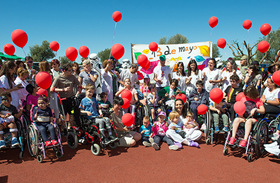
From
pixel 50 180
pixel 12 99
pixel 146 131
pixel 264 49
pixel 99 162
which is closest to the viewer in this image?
pixel 50 180

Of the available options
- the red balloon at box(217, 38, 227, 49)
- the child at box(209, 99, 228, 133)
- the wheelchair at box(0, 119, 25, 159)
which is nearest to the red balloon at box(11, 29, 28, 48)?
the wheelchair at box(0, 119, 25, 159)

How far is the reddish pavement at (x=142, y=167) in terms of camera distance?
266 cm

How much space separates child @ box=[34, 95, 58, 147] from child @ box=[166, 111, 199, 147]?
2.22 m

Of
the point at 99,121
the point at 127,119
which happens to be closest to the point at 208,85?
the point at 127,119

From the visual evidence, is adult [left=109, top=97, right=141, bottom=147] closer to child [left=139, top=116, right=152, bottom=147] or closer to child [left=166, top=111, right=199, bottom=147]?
child [left=139, top=116, right=152, bottom=147]

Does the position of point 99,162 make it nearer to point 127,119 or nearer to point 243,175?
point 127,119

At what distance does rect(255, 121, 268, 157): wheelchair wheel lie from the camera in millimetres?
3051

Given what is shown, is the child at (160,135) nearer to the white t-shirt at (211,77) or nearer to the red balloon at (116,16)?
the white t-shirt at (211,77)

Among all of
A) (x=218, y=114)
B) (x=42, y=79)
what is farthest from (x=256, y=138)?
(x=42, y=79)

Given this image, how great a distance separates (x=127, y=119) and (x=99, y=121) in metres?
0.54

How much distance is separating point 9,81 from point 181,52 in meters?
8.01

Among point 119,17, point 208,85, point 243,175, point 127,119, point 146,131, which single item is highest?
point 119,17

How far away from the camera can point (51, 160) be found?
10.6 ft

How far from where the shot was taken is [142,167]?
9.80ft
